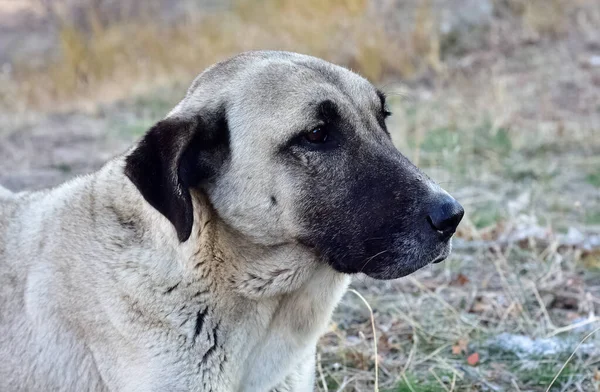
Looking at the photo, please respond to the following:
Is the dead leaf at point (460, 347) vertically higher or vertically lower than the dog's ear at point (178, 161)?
lower

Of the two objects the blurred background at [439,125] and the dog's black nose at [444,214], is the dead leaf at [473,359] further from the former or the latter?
the dog's black nose at [444,214]

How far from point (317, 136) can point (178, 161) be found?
0.56m

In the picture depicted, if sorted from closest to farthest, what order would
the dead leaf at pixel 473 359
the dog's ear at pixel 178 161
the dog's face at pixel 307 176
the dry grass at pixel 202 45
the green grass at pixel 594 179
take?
the dog's ear at pixel 178 161, the dog's face at pixel 307 176, the dead leaf at pixel 473 359, the green grass at pixel 594 179, the dry grass at pixel 202 45

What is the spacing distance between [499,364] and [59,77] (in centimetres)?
1021

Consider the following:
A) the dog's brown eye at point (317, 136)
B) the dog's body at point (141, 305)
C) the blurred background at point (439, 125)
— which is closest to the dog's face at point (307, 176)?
the dog's brown eye at point (317, 136)

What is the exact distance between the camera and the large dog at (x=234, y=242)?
3078 millimetres

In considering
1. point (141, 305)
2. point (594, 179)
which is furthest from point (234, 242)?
point (594, 179)

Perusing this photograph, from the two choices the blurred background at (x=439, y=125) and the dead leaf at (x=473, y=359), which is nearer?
the dead leaf at (x=473, y=359)

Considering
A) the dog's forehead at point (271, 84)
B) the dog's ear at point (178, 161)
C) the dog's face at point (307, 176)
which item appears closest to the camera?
the dog's ear at point (178, 161)

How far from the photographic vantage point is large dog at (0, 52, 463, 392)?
308 cm

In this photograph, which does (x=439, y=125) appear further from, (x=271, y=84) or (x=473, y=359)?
(x=271, y=84)

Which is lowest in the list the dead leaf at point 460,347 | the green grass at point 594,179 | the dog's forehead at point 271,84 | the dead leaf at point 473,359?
the green grass at point 594,179

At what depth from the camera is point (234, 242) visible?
317 centimetres

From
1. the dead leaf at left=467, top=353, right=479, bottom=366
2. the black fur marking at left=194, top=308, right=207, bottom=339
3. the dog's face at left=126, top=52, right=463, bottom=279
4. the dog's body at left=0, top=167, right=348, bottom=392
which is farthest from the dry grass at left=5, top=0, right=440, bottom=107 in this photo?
the black fur marking at left=194, top=308, right=207, bottom=339
